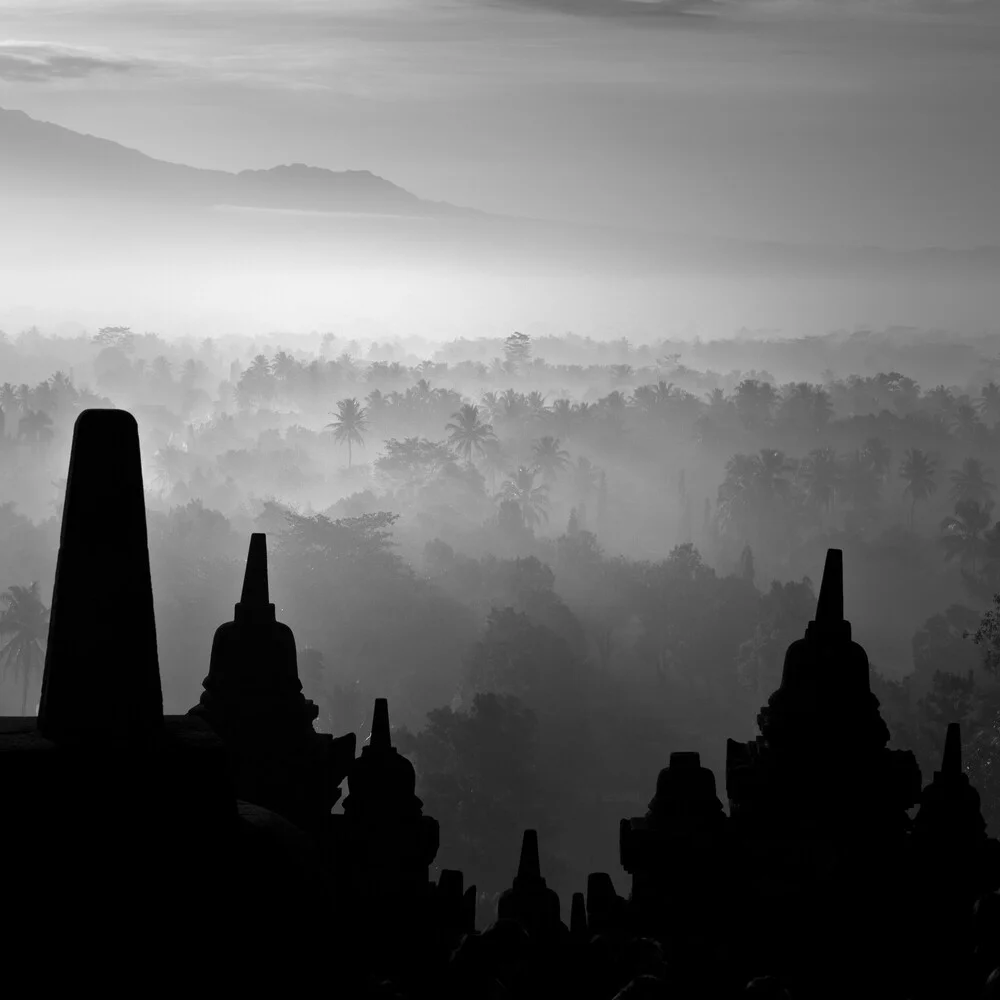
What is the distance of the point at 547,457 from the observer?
121000 mm

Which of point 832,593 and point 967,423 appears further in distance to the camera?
point 967,423

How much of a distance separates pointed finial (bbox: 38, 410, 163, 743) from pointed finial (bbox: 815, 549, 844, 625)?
224 inches

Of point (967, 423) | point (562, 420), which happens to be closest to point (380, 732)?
point (562, 420)

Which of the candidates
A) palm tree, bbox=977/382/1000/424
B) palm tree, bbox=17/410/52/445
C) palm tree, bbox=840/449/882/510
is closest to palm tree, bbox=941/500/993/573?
palm tree, bbox=840/449/882/510

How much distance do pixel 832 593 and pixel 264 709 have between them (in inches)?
164

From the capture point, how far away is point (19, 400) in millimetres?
133125

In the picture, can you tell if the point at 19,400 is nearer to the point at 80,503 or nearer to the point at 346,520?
the point at 346,520

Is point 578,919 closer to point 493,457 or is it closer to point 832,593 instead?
point 832,593

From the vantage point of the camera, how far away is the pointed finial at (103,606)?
403 centimetres

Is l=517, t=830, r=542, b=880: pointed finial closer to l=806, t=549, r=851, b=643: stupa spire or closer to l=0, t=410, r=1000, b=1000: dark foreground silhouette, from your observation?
l=0, t=410, r=1000, b=1000: dark foreground silhouette

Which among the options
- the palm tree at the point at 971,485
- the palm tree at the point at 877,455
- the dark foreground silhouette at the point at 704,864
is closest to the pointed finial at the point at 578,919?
the dark foreground silhouette at the point at 704,864

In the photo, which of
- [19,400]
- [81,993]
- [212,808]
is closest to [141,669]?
[212,808]

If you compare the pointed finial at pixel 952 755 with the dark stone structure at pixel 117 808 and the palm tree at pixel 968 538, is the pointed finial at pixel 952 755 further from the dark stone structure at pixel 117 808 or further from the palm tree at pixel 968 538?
the palm tree at pixel 968 538

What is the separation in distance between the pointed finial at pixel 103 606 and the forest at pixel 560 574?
3885cm
